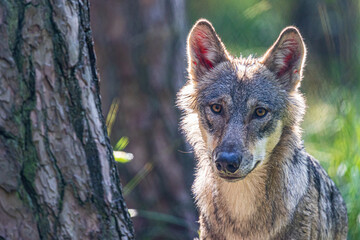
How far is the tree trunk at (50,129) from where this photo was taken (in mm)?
2531

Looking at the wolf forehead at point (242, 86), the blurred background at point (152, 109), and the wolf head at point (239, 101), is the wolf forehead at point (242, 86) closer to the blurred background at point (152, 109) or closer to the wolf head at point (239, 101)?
the wolf head at point (239, 101)

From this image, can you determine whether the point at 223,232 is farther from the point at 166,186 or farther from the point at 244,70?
the point at 166,186

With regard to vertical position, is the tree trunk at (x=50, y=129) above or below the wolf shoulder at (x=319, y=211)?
above

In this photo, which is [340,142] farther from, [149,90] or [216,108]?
[216,108]

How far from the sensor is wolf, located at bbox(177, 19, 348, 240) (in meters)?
3.73

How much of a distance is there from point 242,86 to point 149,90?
7.42 feet

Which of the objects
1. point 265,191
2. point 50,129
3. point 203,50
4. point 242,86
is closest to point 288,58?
point 242,86

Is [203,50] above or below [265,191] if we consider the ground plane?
above

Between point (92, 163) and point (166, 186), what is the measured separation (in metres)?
3.35

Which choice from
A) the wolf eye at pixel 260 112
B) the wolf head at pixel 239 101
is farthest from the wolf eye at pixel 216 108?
the wolf eye at pixel 260 112

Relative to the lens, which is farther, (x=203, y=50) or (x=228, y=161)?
(x=203, y=50)

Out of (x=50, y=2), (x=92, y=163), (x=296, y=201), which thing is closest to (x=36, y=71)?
(x=50, y=2)

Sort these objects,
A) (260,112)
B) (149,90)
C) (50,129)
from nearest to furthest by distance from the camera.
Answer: (50,129)
(260,112)
(149,90)

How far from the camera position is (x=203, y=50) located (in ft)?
14.2
